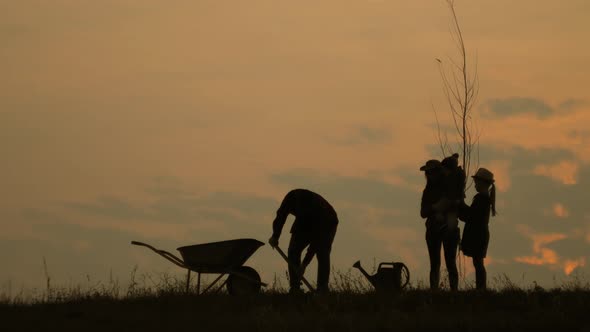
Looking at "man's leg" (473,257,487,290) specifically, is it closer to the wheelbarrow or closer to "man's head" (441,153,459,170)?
"man's head" (441,153,459,170)

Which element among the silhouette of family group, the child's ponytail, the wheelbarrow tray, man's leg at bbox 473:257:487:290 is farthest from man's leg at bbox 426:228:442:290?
the wheelbarrow tray

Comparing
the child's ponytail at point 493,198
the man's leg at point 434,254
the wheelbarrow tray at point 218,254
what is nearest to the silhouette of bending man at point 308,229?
the wheelbarrow tray at point 218,254

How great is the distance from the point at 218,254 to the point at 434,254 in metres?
3.22

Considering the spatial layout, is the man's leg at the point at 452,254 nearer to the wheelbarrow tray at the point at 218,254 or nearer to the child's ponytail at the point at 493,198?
the child's ponytail at the point at 493,198

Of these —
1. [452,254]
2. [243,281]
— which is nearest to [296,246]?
[243,281]

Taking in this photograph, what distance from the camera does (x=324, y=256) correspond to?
15.8 metres

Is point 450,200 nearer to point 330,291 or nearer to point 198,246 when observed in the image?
point 330,291

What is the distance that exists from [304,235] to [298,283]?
2.71 feet

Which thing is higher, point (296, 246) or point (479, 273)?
point (296, 246)

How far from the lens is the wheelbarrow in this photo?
51.5 ft

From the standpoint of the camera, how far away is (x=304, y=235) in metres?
15.9

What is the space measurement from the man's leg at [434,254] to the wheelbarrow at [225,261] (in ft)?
8.25

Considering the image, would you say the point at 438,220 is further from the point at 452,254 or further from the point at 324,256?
the point at 324,256

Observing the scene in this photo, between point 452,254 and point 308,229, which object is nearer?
point 452,254
